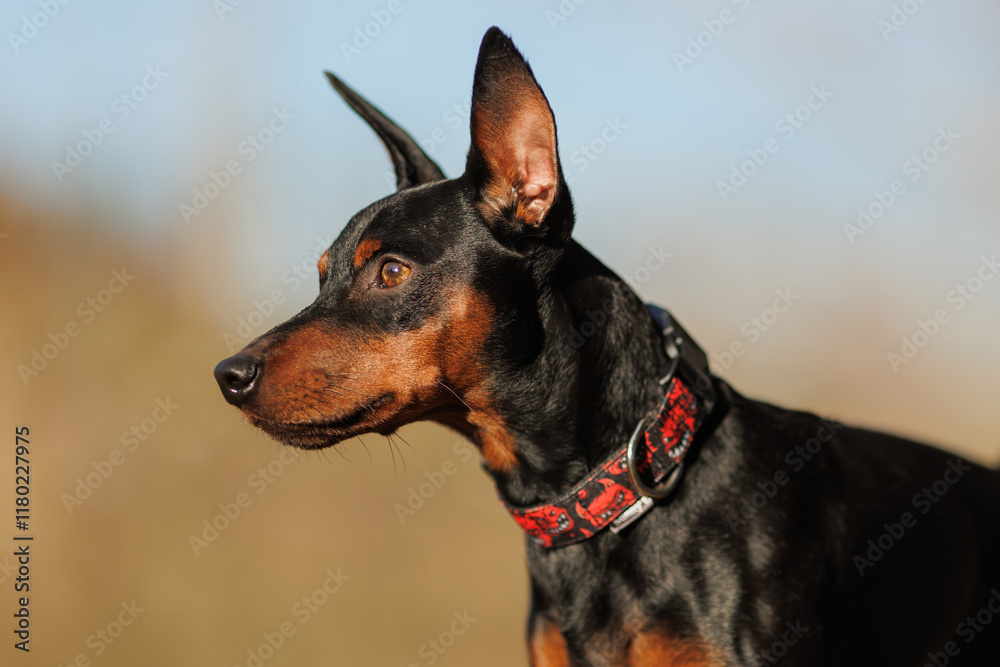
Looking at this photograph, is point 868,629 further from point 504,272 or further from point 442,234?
point 442,234

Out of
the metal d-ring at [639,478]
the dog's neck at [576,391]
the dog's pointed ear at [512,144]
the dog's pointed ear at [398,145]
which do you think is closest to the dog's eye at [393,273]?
the dog's pointed ear at [512,144]

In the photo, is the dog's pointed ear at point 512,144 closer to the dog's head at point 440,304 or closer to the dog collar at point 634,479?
the dog's head at point 440,304

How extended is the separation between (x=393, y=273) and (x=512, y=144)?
651 mm

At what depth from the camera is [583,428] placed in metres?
2.85

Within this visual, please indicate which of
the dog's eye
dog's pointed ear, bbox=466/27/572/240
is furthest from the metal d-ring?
the dog's eye

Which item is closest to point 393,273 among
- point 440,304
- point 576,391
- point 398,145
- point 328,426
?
point 440,304

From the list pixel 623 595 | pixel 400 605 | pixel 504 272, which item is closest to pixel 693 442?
pixel 623 595

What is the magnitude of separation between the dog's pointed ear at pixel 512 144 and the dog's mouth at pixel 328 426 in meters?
→ 0.87

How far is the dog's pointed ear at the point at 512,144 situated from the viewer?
2.66 metres

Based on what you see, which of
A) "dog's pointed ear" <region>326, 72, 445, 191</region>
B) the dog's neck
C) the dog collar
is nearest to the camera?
the dog collar

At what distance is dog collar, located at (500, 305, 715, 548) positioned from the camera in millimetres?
2725

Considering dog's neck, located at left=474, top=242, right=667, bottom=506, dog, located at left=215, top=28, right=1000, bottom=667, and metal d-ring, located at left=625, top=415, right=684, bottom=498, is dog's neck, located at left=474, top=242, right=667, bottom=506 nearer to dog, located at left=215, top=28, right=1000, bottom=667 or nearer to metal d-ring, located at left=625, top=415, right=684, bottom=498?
dog, located at left=215, top=28, right=1000, bottom=667

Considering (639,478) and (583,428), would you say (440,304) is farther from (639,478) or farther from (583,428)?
(639,478)

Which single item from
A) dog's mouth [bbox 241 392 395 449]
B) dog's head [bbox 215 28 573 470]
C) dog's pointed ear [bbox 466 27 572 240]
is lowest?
dog's mouth [bbox 241 392 395 449]
